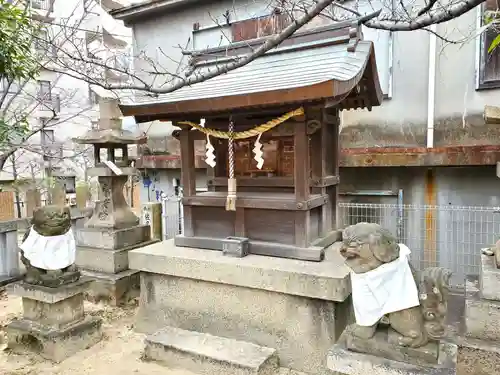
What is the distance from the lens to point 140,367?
3766 millimetres

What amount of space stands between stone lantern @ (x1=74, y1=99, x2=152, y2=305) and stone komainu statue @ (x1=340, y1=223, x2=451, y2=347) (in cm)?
414

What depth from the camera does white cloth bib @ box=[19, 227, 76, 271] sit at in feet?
13.1

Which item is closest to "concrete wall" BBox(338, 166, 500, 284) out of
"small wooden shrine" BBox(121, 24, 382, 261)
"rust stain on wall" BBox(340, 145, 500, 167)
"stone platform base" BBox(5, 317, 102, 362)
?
"rust stain on wall" BBox(340, 145, 500, 167)

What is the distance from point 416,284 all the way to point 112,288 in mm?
4407

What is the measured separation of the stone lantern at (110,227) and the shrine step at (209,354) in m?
1.85

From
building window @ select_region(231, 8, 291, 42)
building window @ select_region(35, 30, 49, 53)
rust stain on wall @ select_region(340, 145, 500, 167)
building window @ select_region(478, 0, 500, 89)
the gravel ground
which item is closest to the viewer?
building window @ select_region(35, 30, 49, 53)

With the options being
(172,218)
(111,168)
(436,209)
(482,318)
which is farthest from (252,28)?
(482,318)

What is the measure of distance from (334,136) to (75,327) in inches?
158

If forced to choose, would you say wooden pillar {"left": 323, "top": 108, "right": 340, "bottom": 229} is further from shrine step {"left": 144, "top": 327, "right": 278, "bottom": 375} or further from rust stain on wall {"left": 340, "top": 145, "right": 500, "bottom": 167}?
shrine step {"left": 144, "top": 327, "right": 278, "bottom": 375}

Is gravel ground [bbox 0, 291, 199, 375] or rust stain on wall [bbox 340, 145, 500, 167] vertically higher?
rust stain on wall [bbox 340, 145, 500, 167]

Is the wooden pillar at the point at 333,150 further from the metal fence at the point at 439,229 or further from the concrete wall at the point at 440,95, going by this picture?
the concrete wall at the point at 440,95

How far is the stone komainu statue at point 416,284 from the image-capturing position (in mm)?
2553

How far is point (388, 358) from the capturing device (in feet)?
8.47

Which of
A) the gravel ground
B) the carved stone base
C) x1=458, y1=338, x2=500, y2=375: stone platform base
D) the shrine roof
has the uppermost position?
the shrine roof
